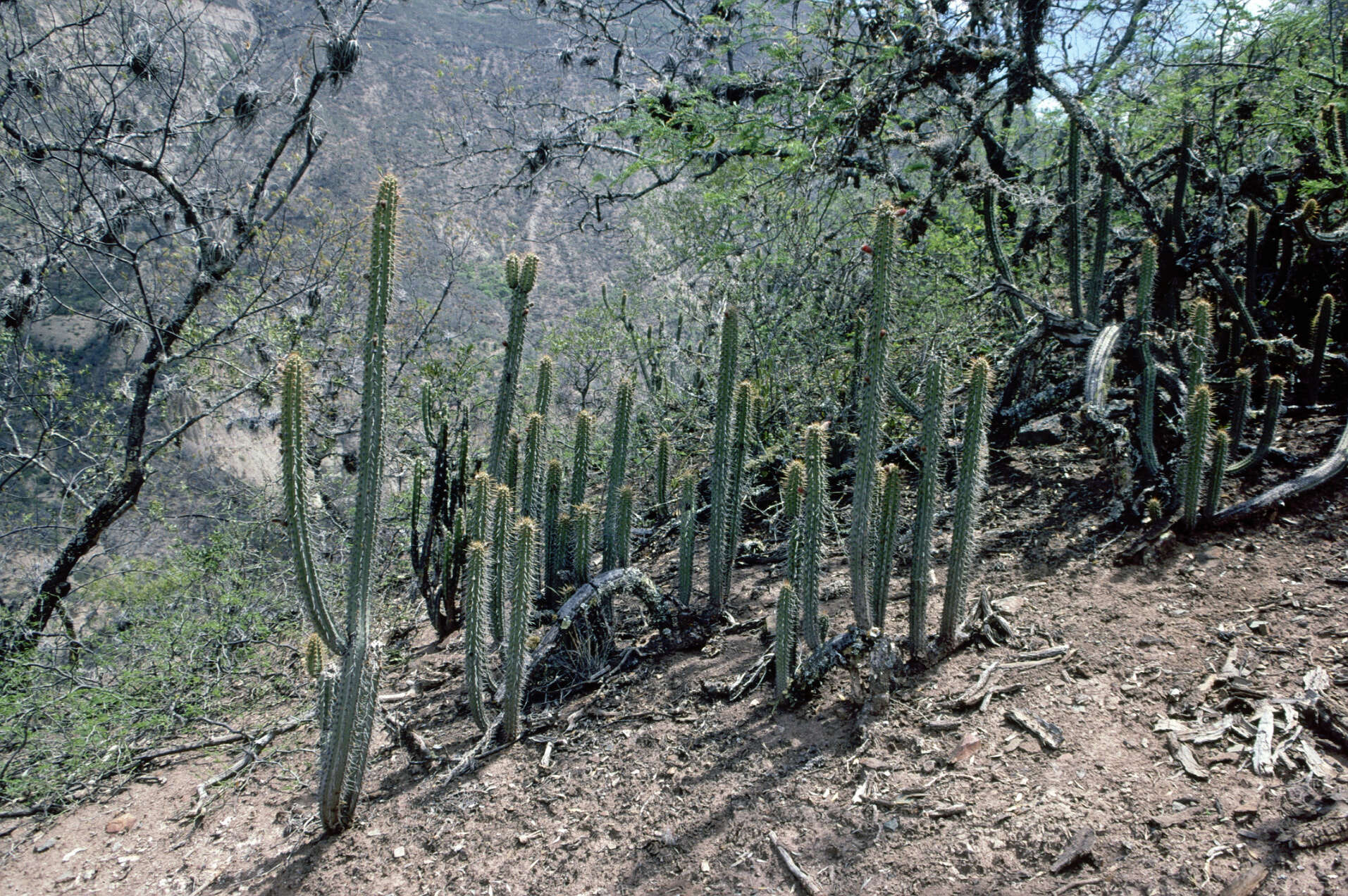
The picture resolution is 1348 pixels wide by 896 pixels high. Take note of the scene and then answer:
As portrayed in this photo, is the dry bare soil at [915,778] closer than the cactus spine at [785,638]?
Yes

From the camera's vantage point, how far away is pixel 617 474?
4562 mm

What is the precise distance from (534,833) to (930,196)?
4.68 m

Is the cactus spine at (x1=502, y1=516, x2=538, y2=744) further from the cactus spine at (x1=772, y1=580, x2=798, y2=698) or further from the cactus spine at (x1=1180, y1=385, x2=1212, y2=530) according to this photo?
the cactus spine at (x1=1180, y1=385, x2=1212, y2=530)

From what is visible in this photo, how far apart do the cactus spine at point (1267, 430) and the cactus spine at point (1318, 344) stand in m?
0.66

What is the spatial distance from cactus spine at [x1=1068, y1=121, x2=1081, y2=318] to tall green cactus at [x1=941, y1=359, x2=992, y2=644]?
6.40ft

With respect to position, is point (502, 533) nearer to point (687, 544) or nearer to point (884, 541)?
point (687, 544)

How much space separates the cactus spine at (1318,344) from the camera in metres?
4.22

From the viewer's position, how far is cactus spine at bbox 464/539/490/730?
3.46 metres

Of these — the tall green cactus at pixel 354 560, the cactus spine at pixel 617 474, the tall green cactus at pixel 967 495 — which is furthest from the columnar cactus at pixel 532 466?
the tall green cactus at pixel 967 495

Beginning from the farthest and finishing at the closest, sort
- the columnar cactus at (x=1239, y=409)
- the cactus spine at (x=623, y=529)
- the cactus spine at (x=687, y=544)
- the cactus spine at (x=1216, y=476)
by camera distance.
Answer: the cactus spine at (x=623, y=529) < the cactus spine at (x=687, y=544) < the columnar cactus at (x=1239, y=409) < the cactus spine at (x=1216, y=476)

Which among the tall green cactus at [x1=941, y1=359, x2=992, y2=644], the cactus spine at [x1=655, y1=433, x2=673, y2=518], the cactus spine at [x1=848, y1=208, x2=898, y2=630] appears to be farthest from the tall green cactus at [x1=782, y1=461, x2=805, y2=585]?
the cactus spine at [x1=655, y1=433, x2=673, y2=518]

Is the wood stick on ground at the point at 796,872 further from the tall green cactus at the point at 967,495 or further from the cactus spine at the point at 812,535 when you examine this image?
the tall green cactus at the point at 967,495

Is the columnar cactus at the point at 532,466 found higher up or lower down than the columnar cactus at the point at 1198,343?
lower down

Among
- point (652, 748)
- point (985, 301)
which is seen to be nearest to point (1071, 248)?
point (985, 301)
